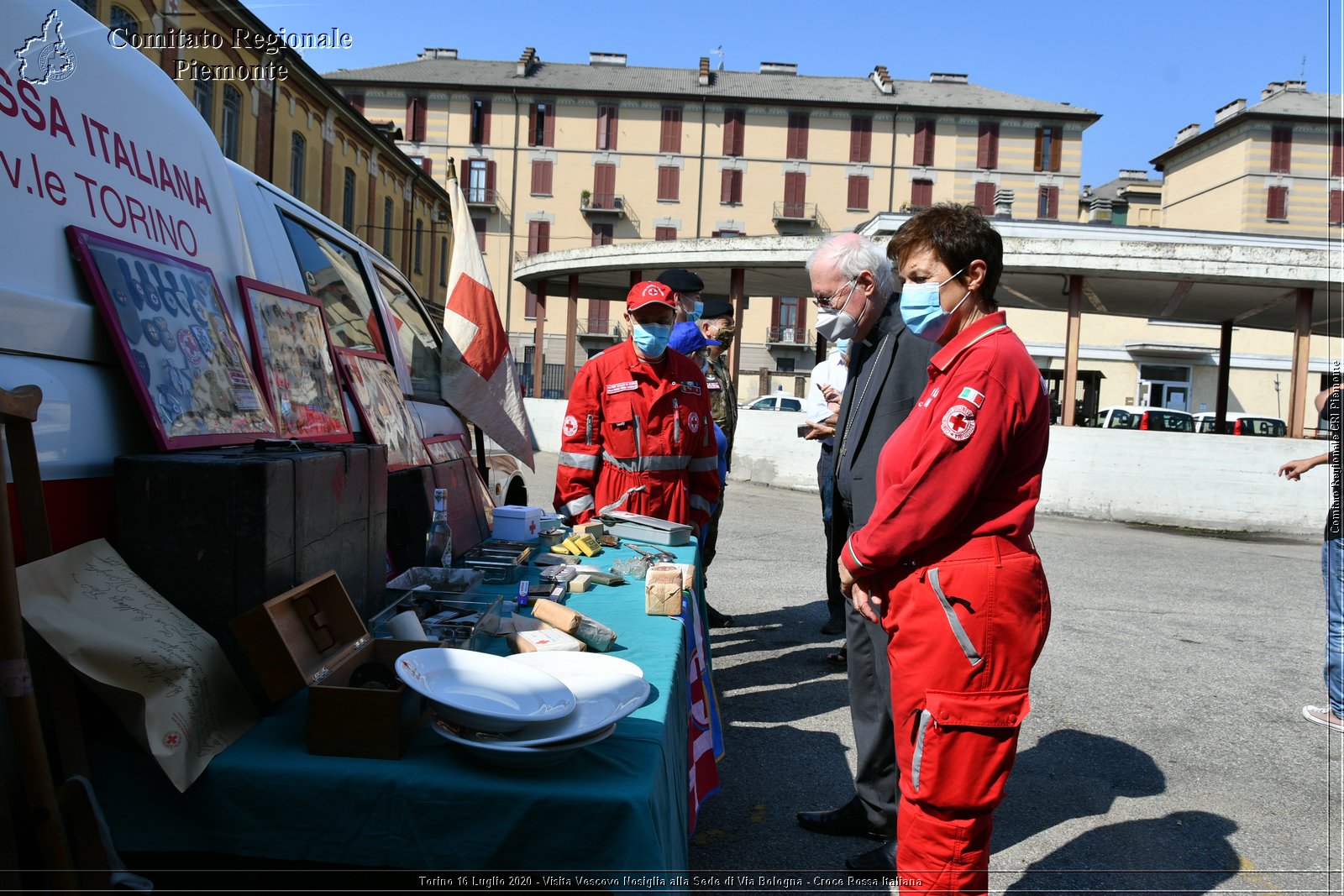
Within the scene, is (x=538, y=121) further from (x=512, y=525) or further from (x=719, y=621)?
(x=512, y=525)

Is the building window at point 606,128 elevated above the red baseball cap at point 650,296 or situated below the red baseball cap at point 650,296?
above

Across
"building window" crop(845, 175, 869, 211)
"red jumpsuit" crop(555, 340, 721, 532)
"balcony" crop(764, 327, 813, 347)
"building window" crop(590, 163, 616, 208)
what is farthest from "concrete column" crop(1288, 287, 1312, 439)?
"building window" crop(590, 163, 616, 208)

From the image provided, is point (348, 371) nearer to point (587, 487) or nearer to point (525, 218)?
point (587, 487)

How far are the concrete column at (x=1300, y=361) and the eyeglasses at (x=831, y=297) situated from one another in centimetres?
1442

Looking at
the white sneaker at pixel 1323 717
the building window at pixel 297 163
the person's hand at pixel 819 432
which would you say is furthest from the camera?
the building window at pixel 297 163

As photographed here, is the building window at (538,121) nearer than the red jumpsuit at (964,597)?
No

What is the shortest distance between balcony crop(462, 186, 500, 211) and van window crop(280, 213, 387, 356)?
44.1 m

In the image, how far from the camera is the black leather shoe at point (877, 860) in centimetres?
309

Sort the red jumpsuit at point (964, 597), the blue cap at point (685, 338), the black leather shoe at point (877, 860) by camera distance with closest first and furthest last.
Result: the red jumpsuit at point (964, 597)
the black leather shoe at point (877, 860)
the blue cap at point (685, 338)

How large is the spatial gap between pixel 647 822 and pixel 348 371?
2488mm

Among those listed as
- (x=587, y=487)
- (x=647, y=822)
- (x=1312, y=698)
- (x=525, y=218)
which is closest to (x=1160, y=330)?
(x=525, y=218)

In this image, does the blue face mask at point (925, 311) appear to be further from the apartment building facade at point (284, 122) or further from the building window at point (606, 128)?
the building window at point (606, 128)

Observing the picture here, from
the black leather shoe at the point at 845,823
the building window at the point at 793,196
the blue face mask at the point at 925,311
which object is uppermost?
the building window at the point at 793,196

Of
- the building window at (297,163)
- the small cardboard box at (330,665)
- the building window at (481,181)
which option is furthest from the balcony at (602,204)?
the small cardboard box at (330,665)
